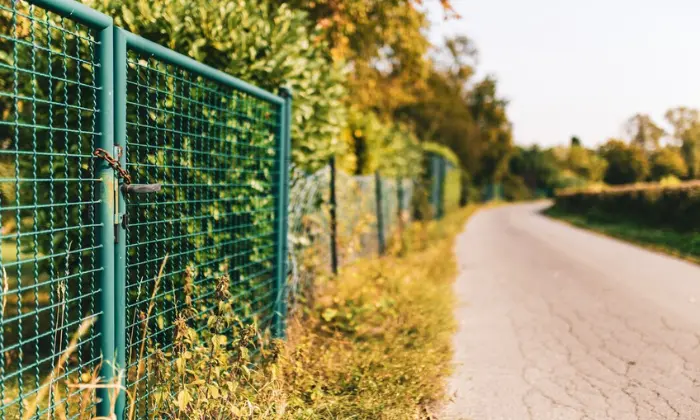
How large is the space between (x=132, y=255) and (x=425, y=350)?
233cm

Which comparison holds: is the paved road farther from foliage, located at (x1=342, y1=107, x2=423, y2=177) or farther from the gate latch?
foliage, located at (x1=342, y1=107, x2=423, y2=177)

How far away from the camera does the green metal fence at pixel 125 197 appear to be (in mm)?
2305

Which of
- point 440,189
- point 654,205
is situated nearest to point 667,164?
point 654,205

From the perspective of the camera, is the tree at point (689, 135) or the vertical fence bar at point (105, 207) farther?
the tree at point (689, 135)

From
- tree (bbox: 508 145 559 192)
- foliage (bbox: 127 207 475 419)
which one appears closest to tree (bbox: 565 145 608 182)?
tree (bbox: 508 145 559 192)

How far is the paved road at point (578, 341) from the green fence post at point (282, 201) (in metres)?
1.50

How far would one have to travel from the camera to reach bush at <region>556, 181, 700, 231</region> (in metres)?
14.5

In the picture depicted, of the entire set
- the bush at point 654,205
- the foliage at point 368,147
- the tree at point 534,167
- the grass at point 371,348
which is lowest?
the grass at point 371,348

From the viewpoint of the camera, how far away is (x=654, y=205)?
1652cm

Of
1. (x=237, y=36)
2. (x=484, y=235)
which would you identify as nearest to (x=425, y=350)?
(x=237, y=36)

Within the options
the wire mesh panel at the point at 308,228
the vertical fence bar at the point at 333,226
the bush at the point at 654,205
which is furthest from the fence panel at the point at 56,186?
the bush at the point at 654,205

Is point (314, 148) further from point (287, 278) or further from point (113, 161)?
point (113, 161)

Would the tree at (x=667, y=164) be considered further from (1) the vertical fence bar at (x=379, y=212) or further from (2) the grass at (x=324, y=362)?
(2) the grass at (x=324, y=362)

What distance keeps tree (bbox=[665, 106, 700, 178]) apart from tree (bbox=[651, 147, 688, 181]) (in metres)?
0.43
